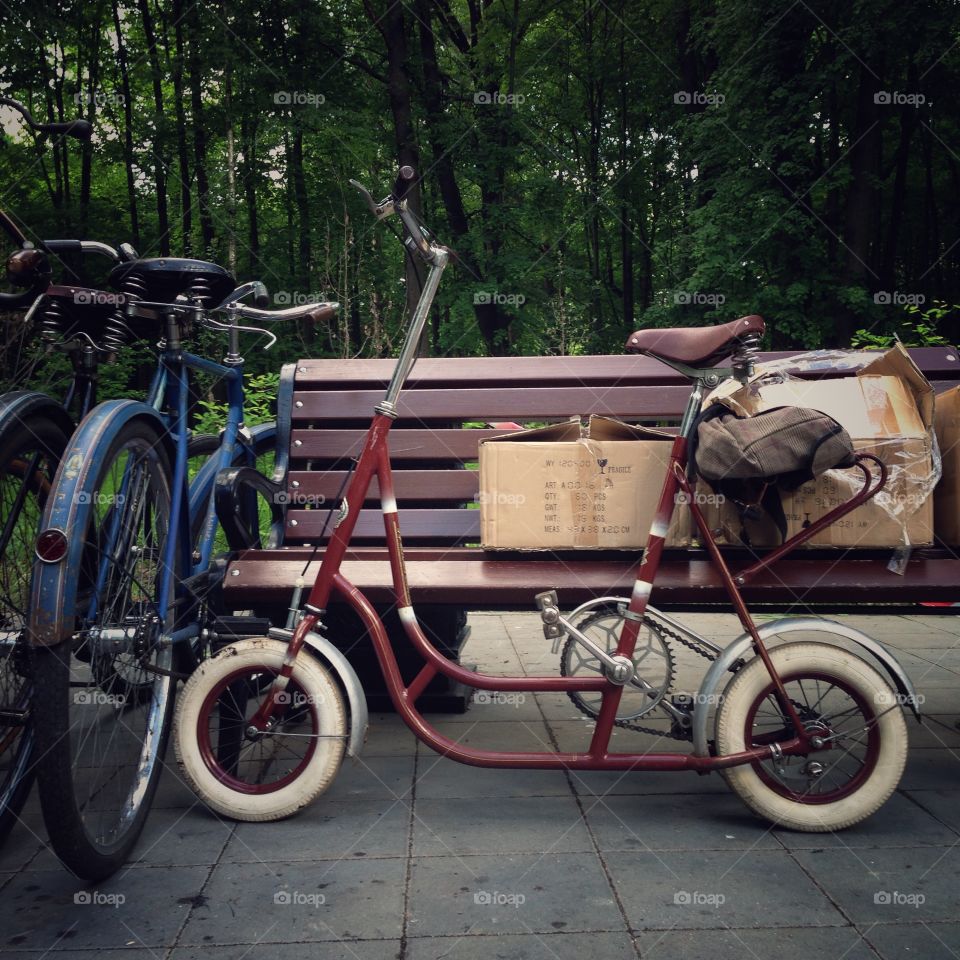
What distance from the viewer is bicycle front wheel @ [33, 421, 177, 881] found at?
94.3 inches

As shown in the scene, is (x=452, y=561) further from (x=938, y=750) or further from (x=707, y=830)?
(x=938, y=750)

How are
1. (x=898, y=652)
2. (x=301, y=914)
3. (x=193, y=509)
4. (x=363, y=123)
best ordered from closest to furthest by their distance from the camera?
(x=301, y=914) < (x=193, y=509) < (x=898, y=652) < (x=363, y=123)

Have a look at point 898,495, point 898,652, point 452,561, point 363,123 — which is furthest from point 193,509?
point 363,123

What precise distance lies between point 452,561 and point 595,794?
88 centimetres

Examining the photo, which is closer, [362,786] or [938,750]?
[362,786]

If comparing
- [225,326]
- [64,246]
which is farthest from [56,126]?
[225,326]

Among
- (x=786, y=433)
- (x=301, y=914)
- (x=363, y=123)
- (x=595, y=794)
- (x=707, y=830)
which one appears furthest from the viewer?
(x=363, y=123)

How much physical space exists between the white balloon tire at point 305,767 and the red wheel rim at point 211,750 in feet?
0.03

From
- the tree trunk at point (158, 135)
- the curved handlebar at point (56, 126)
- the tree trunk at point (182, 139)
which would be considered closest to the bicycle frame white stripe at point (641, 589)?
the curved handlebar at point (56, 126)

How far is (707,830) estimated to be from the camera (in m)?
2.95

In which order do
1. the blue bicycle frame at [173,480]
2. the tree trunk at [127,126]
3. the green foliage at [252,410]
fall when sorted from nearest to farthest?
the blue bicycle frame at [173,480]
the green foliage at [252,410]
the tree trunk at [127,126]

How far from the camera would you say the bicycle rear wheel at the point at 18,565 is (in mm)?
2611

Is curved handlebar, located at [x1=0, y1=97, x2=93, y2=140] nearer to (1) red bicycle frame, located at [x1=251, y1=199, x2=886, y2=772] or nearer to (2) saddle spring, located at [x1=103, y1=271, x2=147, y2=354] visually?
(2) saddle spring, located at [x1=103, y1=271, x2=147, y2=354]

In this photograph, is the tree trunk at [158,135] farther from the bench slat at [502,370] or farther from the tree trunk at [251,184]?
the bench slat at [502,370]
